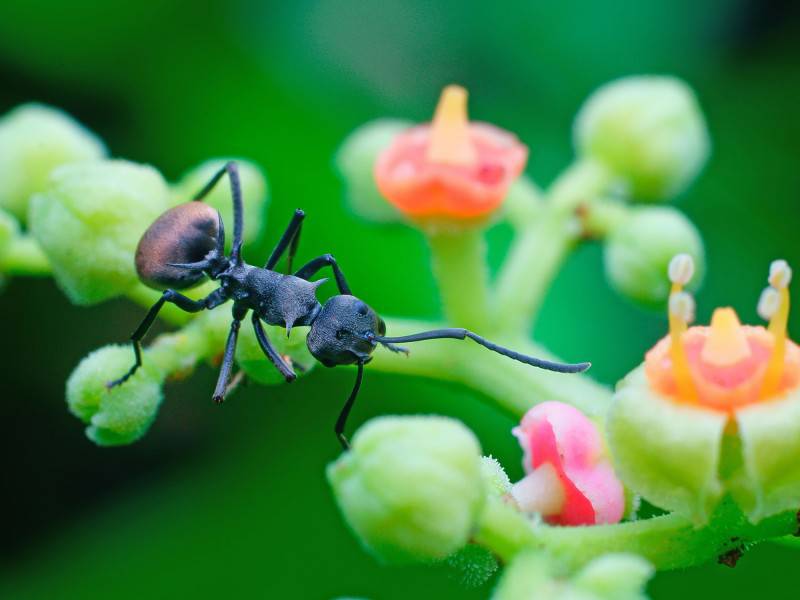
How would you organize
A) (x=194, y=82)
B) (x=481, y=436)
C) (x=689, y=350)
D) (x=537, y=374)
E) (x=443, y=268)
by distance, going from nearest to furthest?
1. (x=689, y=350)
2. (x=537, y=374)
3. (x=443, y=268)
4. (x=481, y=436)
5. (x=194, y=82)

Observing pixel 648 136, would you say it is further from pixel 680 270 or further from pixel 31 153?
pixel 31 153

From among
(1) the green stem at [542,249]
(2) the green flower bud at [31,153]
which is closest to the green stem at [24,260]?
(2) the green flower bud at [31,153]

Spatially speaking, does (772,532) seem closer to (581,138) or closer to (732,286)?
(581,138)

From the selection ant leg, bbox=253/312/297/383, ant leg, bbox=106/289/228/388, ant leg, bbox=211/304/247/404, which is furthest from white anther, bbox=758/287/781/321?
ant leg, bbox=106/289/228/388

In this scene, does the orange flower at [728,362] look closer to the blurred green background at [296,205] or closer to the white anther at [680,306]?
the white anther at [680,306]

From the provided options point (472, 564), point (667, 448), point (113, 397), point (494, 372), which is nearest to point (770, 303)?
point (667, 448)

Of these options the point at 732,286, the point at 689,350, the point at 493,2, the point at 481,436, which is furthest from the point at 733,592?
the point at 493,2

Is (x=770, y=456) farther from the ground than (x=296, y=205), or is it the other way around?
(x=296, y=205)
